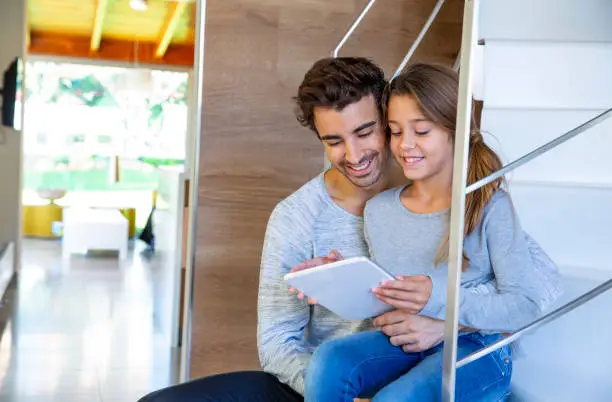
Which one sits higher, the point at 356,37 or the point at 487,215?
the point at 356,37

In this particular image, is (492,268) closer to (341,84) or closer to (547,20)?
(341,84)

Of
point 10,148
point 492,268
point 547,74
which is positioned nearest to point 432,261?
point 492,268

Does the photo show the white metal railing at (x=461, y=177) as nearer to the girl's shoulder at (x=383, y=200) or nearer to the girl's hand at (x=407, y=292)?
the girl's hand at (x=407, y=292)

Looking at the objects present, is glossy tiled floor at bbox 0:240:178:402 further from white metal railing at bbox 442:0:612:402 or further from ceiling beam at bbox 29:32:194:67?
ceiling beam at bbox 29:32:194:67

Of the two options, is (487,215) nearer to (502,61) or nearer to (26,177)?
(502,61)

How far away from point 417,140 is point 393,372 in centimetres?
47

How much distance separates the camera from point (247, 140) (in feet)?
10.8

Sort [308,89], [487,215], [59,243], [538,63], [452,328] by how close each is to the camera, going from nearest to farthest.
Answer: [452,328] → [487,215] → [308,89] → [538,63] → [59,243]

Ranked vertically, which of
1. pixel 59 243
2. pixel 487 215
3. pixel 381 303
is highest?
pixel 487 215

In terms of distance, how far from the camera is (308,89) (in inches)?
74.9

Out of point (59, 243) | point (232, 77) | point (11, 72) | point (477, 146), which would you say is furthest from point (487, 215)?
point (59, 243)

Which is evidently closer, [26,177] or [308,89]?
[308,89]

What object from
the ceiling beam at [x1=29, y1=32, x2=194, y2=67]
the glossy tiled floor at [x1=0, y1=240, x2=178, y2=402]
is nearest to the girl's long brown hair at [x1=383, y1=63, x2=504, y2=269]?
the glossy tiled floor at [x1=0, y1=240, x2=178, y2=402]

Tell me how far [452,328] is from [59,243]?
8.34 metres
